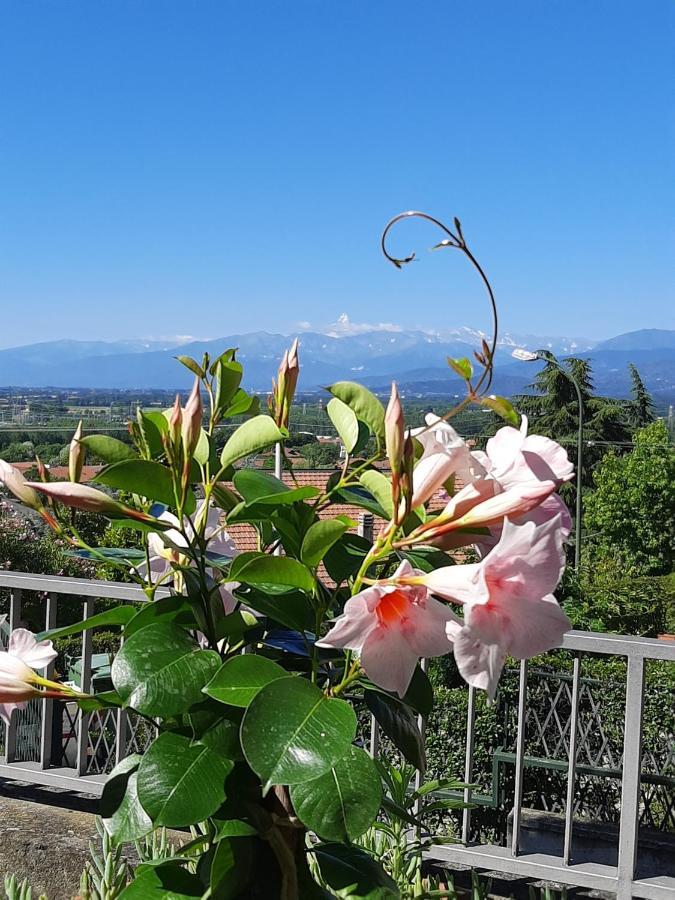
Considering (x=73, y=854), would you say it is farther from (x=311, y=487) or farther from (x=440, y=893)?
(x=311, y=487)

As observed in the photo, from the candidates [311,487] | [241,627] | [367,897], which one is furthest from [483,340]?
[367,897]

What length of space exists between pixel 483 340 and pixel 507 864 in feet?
5.46

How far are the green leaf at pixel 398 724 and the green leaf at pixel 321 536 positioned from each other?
16 centimetres

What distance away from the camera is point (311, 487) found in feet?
2.48

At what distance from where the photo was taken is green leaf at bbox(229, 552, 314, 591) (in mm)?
667

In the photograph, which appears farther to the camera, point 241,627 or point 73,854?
point 73,854

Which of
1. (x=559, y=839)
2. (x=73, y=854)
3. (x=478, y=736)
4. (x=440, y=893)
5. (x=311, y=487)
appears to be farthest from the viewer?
(x=478, y=736)

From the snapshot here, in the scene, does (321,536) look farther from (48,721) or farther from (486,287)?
(48,721)

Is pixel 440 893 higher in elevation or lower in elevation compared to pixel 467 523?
lower

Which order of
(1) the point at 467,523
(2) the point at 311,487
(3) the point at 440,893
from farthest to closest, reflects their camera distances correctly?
1. (3) the point at 440,893
2. (2) the point at 311,487
3. (1) the point at 467,523

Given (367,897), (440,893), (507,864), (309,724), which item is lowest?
(507,864)

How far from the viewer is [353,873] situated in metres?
0.78

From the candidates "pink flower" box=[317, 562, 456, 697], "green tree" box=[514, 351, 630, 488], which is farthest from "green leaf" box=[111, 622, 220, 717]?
"green tree" box=[514, 351, 630, 488]

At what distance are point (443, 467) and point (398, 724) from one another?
25cm
